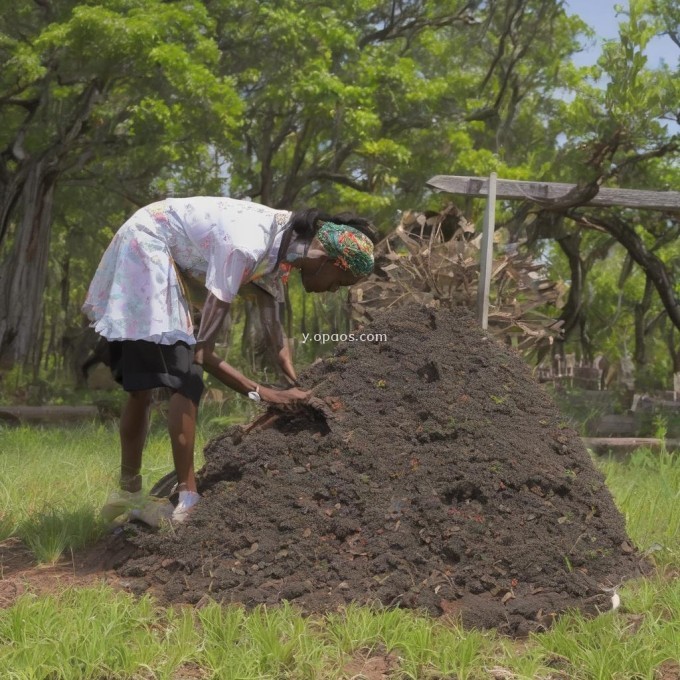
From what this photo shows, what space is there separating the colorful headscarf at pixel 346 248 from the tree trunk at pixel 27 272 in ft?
34.7

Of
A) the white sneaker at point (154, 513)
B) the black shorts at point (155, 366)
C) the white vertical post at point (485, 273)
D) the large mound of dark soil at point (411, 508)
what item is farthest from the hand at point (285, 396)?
the white vertical post at point (485, 273)

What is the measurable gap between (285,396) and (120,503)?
2.82ft

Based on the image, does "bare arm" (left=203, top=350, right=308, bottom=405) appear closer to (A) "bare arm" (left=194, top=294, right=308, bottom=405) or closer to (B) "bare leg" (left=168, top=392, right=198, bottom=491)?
(A) "bare arm" (left=194, top=294, right=308, bottom=405)

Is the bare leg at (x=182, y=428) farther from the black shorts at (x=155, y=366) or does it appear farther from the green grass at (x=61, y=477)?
the green grass at (x=61, y=477)

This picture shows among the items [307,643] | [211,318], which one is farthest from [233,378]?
[307,643]

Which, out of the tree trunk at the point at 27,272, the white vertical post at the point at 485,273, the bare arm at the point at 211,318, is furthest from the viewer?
the tree trunk at the point at 27,272

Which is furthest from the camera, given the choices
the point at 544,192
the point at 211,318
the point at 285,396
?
the point at 544,192

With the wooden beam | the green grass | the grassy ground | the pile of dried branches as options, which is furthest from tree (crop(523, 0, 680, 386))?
the grassy ground

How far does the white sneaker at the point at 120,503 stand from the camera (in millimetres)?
4074

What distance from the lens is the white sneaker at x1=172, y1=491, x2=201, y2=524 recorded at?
12.6 ft

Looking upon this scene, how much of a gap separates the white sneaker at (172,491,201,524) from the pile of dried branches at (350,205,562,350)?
2169mm

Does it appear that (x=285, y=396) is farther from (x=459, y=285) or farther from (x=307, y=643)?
(x=459, y=285)

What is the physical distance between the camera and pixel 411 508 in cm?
370

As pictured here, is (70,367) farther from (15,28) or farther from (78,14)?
(78,14)
